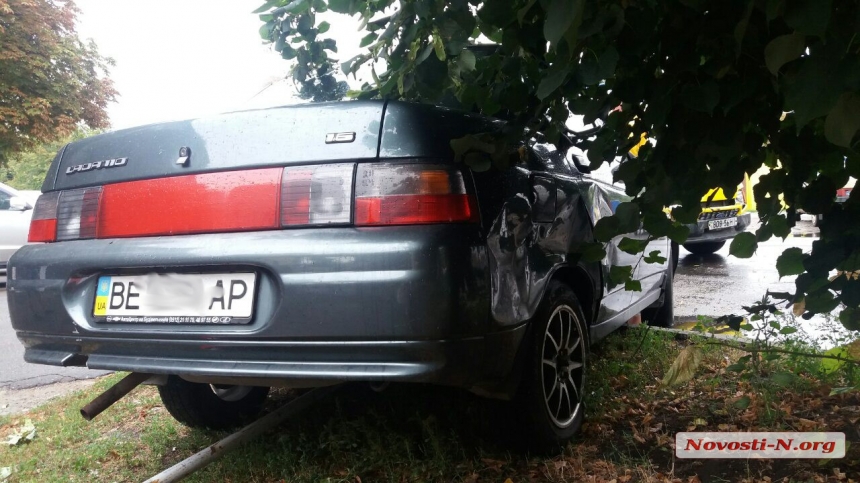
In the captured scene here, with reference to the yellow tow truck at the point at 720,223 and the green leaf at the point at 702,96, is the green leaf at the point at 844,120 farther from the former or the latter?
the yellow tow truck at the point at 720,223

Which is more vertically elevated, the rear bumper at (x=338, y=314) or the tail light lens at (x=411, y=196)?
the tail light lens at (x=411, y=196)

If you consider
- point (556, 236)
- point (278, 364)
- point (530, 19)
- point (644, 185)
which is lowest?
point (278, 364)

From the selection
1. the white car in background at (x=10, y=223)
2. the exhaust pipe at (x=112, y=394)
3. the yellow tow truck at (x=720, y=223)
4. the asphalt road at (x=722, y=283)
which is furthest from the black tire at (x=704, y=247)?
the white car in background at (x=10, y=223)

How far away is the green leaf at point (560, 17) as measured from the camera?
3.65 ft

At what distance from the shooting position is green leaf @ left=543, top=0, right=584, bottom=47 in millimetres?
1113

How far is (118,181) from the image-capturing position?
227cm

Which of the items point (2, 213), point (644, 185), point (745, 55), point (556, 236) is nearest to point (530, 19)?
point (745, 55)

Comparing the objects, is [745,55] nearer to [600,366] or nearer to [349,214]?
[349,214]

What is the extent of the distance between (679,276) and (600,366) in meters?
4.94

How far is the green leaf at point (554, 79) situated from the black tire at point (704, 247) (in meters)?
8.71

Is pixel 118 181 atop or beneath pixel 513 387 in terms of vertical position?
atop

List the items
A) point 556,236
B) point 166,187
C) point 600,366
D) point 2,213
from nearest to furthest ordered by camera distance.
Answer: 1. point 166,187
2. point 556,236
3. point 600,366
4. point 2,213

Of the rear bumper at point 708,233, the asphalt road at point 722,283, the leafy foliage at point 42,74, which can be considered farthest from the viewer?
the leafy foliage at point 42,74

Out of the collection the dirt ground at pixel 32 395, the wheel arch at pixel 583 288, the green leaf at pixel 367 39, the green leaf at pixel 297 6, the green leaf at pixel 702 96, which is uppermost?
the green leaf at pixel 297 6
